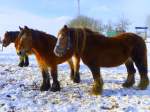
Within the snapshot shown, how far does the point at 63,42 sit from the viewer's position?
886 centimetres

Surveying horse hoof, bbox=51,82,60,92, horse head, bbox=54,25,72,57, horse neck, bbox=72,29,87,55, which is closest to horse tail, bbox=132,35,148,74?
horse neck, bbox=72,29,87,55

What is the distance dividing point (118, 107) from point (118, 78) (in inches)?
161

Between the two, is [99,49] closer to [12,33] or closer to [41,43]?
[41,43]

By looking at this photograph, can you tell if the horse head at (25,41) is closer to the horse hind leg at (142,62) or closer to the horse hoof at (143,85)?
the horse hind leg at (142,62)

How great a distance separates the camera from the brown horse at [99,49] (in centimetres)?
894

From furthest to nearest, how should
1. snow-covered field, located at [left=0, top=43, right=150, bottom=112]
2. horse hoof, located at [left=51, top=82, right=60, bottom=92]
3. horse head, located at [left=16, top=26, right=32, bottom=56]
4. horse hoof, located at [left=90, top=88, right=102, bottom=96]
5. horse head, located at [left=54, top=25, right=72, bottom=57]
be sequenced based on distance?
horse hoof, located at [left=51, top=82, right=60, bottom=92], horse head, located at [left=16, top=26, right=32, bottom=56], horse hoof, located at [left=90, top=88, right=102, bottom=96], horse head, located at [left=54, top=25, right=72, bottom=57], snow-covered field, located at [left=0, top=43, right=150, bottom=112]

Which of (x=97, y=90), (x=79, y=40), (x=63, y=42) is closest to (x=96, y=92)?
(x=97, y=90)

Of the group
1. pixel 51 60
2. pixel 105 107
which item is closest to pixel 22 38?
pixel 51 60

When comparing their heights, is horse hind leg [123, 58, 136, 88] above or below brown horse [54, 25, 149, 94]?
below

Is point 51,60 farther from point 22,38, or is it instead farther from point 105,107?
point 105,107

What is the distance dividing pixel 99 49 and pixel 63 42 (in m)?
0.90

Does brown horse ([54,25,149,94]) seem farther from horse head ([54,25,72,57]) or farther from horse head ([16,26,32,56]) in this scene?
horse head ([16,26,32,56])

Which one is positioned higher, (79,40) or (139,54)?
(79,40)

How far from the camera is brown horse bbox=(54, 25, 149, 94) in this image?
894cm
